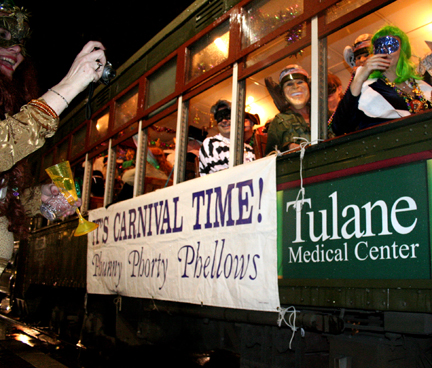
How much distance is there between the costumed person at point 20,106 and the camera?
159 centimetres

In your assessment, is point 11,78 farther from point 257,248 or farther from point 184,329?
point 184,329

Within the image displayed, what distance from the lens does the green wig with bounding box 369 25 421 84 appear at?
9.32 ft

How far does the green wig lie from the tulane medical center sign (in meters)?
0.88

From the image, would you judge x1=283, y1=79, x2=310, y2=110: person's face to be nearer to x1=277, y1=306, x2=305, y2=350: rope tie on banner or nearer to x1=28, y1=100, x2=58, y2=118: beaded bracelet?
x1=277, y1=306, x2=305, y2=350: rope tie on banner

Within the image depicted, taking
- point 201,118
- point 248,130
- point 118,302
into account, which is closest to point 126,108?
point 201,118

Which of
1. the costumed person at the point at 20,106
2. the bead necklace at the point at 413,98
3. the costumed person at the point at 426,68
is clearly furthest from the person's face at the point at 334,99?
the costumed person at the point at 20,106

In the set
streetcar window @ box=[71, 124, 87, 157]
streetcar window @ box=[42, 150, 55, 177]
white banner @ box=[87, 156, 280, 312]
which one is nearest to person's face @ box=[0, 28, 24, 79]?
white banner @ box=[87, 156, 280, 312]

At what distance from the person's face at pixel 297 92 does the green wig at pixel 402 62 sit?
27.0 inches

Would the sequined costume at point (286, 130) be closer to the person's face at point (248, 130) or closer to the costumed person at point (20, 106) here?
the person's face at point (248, 130)

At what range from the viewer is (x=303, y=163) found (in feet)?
9.36

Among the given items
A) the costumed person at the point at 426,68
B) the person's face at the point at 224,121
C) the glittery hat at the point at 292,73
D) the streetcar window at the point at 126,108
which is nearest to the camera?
the costumed person at the point at 426,68

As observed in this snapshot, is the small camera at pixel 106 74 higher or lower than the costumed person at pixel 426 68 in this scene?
lower

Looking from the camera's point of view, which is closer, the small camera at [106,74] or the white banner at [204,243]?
the small camera at [106,74]

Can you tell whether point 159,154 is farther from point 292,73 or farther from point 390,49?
point 390,49
